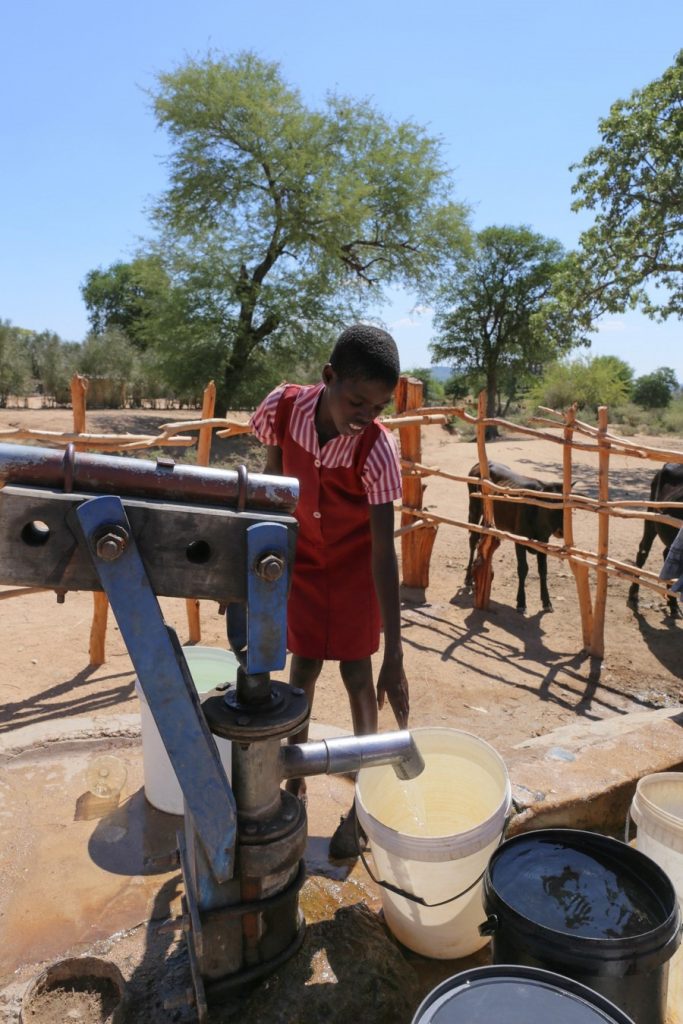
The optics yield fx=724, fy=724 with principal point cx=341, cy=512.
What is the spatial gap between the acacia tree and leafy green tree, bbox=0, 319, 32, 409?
663cm

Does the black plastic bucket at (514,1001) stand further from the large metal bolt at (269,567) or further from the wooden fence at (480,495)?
the wooden fence at (480,495)

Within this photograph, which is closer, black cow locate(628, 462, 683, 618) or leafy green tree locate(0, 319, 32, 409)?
black cow locate(628, 462, 683, 618)

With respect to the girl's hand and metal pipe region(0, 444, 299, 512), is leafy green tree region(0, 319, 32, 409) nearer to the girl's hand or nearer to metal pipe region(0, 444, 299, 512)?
the girl's hand

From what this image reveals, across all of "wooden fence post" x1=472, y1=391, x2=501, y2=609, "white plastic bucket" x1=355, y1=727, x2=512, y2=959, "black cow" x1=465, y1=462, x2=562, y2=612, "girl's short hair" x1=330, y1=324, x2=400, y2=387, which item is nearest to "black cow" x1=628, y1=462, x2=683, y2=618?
"black cow" x1=465, y1=462, x2=562, y2=612

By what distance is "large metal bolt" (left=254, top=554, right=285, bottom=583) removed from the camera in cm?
115

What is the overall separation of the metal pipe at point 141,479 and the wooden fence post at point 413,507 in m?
4.28

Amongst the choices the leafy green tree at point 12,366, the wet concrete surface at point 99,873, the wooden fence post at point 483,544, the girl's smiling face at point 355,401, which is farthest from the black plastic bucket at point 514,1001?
the leafy green tree at point 12,366

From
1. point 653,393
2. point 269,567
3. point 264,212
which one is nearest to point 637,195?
point 264,212

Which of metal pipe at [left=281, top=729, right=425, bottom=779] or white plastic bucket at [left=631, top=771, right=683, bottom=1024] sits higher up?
metal pipe at [left=281, top=729, right=425, bottom=779]

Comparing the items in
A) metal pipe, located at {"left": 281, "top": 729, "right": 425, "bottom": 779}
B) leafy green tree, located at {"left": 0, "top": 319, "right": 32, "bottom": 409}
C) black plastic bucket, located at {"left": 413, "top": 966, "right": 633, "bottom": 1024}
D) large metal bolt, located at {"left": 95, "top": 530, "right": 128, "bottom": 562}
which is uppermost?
leafy green tree, located at {"left": 0, "top": 319, "right": 32, "bottom": 409}

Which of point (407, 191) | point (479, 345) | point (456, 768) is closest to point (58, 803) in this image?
point (456, 768)

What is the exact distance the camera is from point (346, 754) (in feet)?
4.53

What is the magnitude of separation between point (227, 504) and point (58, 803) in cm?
169

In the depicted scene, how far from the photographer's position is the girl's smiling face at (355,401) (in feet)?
5.57
